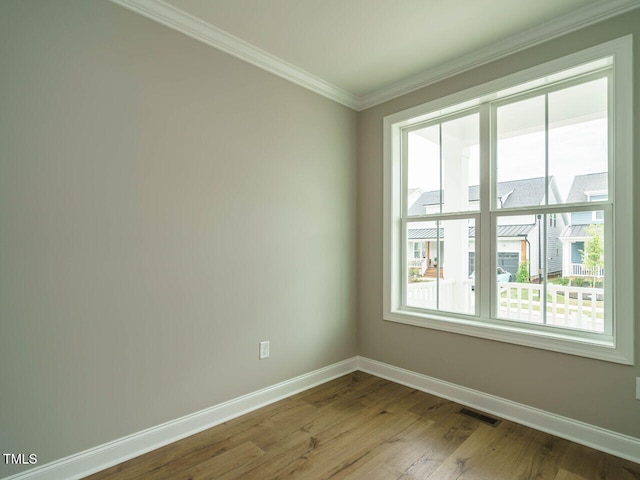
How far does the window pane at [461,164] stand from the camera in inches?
105

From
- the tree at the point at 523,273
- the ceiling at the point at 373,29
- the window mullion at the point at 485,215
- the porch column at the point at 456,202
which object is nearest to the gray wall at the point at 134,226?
the ceiling at the point at 373,29

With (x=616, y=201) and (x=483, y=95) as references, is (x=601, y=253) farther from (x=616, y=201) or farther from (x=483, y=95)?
(x=483, y=95)

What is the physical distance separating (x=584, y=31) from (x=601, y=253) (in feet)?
4.49

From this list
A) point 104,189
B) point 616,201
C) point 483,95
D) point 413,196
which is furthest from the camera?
point 413,196

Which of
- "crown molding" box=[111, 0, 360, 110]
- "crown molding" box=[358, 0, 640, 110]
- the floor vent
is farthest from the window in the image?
"crown molding" box=[111, 0, 360, 110]

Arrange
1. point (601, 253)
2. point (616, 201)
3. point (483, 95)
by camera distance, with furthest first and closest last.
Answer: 1. point (483, 95)
2. point (601, 253)
3. point (616, 201)

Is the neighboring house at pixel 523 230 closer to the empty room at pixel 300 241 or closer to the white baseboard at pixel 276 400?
the empty room at pixel 300 241

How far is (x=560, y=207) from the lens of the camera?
224cm

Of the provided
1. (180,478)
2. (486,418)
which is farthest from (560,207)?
(180,478)

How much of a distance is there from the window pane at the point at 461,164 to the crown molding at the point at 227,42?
1.06m

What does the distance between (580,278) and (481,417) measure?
1.14m

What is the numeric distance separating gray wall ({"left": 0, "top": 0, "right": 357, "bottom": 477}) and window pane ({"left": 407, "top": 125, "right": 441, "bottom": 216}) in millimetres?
1013

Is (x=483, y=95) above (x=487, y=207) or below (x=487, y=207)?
above

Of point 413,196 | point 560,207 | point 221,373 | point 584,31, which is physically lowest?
point 221,373
